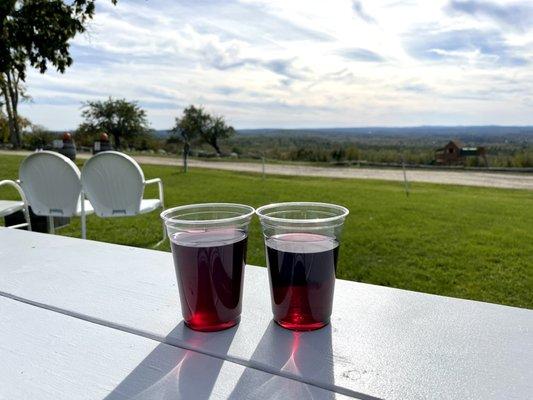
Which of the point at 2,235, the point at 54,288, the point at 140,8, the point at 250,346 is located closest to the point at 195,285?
the point at 250,346

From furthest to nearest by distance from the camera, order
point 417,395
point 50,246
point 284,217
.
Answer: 1. point 50,246
2. point 284,217
3. point 417,395

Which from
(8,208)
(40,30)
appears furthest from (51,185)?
(40,30)

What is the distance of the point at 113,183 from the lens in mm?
3613

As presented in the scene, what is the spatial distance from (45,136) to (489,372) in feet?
86.3

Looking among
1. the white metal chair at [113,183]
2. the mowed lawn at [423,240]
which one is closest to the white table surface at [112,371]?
the mowed lawn at [423,240]

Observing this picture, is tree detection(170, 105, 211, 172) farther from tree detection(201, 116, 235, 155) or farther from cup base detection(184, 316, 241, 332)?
cup base detection(184, 316, 241, 332)

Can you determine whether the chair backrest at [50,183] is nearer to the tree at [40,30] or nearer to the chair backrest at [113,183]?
the chair backrest at [113,183]

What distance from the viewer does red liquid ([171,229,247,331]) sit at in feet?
2.09

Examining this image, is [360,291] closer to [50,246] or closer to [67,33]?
[50,246]

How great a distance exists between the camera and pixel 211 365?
581 millimetres

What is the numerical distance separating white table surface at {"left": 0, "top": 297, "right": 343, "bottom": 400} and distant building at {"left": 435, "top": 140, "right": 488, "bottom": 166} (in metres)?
20.8

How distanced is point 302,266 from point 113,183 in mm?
3231

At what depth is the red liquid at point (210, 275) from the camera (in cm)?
64

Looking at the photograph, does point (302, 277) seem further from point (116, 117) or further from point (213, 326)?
point (116, 117)
